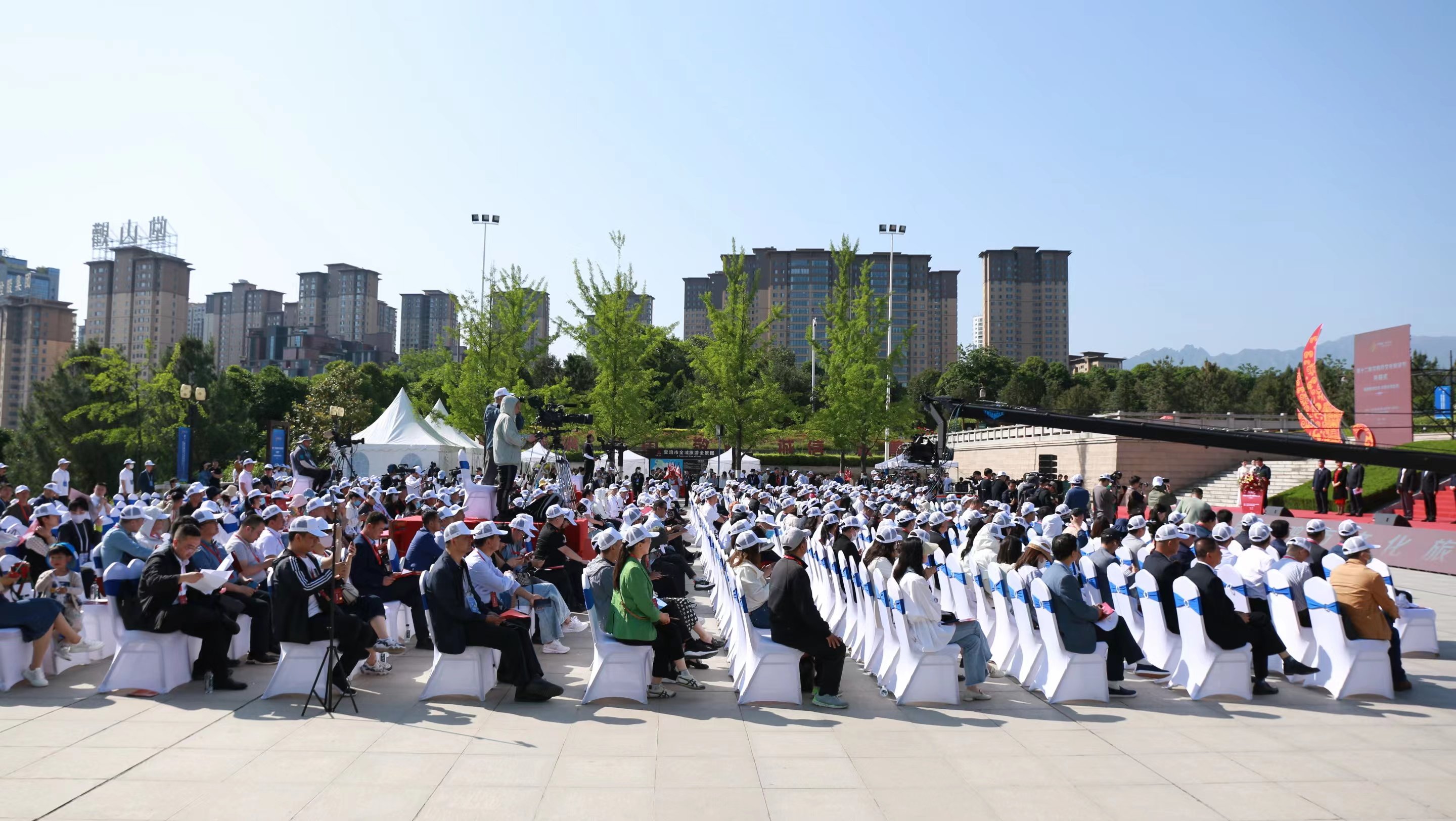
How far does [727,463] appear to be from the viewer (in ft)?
123

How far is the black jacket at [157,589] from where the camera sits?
7410 mm

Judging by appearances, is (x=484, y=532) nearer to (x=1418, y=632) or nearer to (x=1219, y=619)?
(x=1219, y=619)

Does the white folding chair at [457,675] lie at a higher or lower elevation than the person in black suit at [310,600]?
lower

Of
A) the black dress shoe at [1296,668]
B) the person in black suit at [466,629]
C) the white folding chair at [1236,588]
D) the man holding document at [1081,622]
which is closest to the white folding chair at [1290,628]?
the black dress shoe at [1296,668]

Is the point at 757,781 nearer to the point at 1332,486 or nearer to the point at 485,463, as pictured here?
the point at 485,463

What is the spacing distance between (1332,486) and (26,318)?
510 ft

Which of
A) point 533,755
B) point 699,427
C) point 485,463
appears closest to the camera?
point 533,755

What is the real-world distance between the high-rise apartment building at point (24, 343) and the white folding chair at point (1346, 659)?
15467 cm

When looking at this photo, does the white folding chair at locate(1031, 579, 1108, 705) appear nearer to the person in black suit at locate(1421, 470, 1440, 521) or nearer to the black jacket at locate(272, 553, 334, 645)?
the black jacket at locate(272, 553, 334, 645)

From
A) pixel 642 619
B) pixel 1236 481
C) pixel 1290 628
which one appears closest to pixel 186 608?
pixel 642 619

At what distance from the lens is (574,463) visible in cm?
4188

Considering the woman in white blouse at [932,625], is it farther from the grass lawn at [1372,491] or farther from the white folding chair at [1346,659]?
the grass lawn at [1372,491]

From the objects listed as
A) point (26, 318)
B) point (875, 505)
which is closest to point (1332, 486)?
point (875, 505)

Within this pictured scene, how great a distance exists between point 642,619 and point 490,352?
32.5 m
